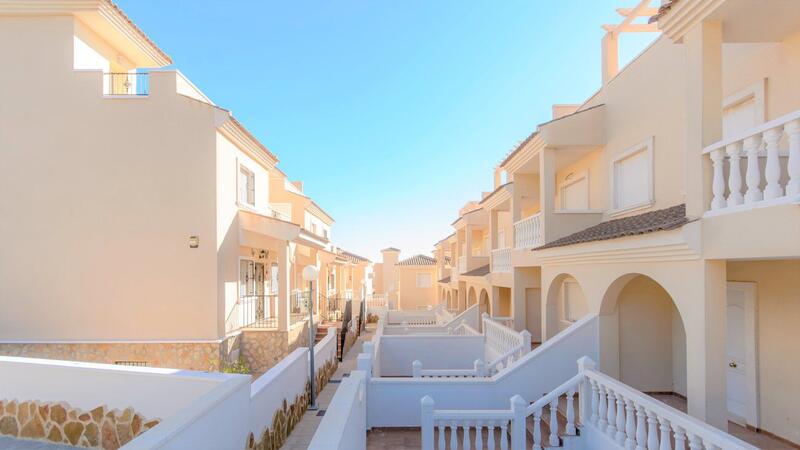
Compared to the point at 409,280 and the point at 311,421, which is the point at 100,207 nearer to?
the point at 311,421

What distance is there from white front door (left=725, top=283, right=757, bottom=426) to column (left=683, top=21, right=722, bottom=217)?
9.76ft

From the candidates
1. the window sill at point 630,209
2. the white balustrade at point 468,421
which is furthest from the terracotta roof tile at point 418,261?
the white balustrade at point 468,421

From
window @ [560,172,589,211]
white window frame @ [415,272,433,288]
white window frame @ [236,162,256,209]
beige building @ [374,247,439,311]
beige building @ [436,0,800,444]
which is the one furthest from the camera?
white window frame @ [415,272,433,288]

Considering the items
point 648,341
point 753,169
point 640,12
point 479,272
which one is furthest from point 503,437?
point 479,272

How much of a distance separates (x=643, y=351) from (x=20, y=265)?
16087 mm

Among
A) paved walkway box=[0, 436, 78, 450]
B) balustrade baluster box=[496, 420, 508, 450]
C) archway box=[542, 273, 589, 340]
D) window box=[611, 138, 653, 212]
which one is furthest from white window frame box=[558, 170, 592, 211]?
paved walkway box=[0, 436, 78, 450]

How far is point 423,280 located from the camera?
129 ft

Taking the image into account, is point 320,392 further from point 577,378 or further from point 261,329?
point 577,378

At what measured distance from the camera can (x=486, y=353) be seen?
12.4 metres

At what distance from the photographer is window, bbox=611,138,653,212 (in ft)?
27.3

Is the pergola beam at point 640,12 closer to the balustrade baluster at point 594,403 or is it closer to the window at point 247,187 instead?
the balustrade baluster at point 594,403

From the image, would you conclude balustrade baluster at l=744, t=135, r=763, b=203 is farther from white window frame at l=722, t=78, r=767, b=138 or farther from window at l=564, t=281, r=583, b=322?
window at l=564, t=281, r=583, b=322

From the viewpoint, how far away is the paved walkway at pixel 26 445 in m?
6.71

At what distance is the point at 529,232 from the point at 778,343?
6035 mm
